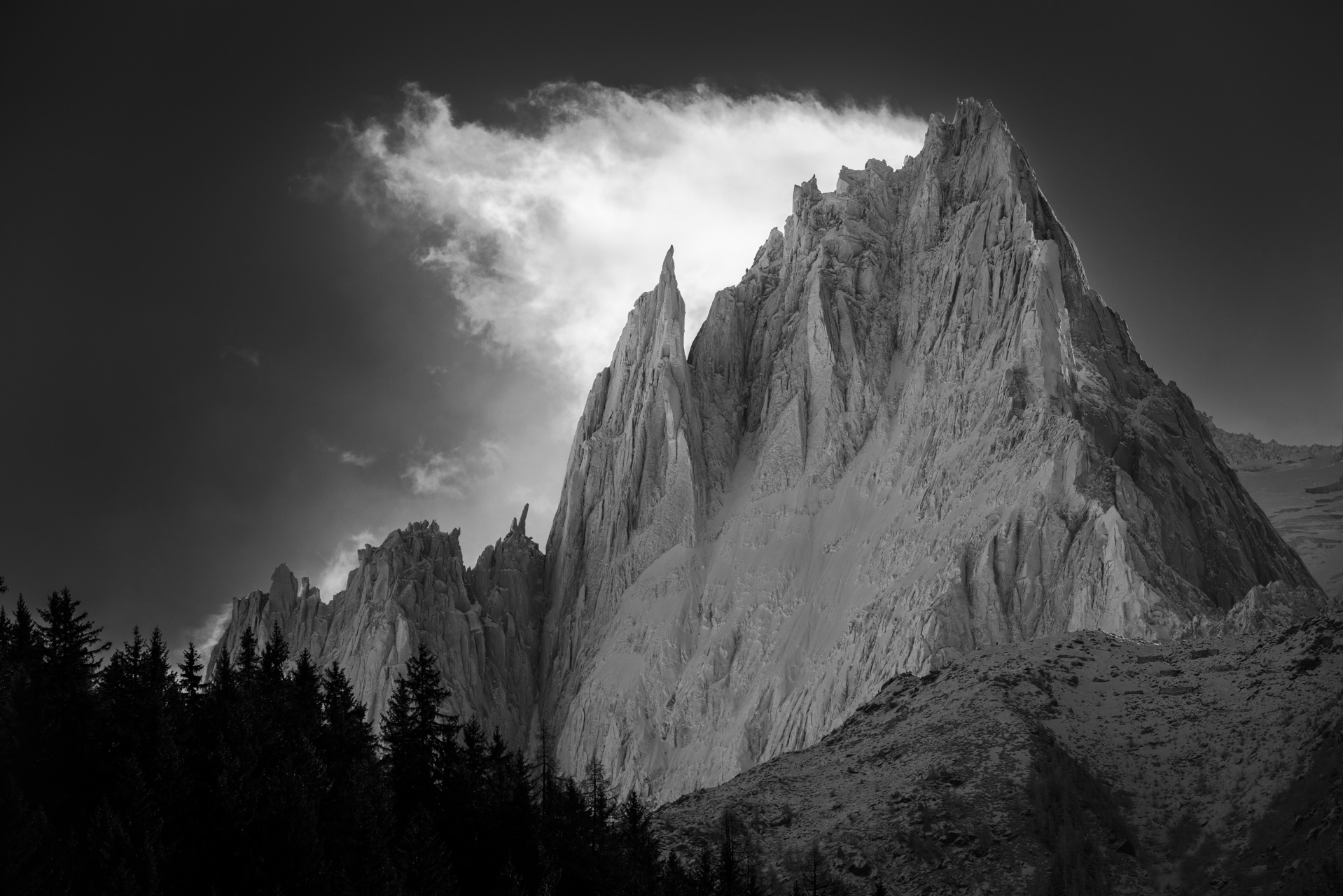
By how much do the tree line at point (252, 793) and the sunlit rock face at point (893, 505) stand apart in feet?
221

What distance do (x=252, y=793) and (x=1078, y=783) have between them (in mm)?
63841

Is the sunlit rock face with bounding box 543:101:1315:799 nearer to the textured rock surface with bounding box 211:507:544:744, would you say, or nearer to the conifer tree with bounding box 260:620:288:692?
the textured rock surface with bounding box 211:507:544:744

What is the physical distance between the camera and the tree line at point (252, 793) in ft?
182

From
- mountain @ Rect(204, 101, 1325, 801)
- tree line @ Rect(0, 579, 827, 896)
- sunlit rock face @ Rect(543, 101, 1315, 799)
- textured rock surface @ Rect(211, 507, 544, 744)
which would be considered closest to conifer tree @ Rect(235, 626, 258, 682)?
tree line @ Rect(0, 579, 827, 896)

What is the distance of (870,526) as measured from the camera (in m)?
170

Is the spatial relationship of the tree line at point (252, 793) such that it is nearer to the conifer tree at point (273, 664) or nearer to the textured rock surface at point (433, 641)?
the conifer tree at point (273, 664)

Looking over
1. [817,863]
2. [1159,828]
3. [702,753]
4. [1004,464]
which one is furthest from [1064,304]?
[817,863]

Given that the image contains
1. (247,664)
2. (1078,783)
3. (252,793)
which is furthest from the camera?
(1078,783)

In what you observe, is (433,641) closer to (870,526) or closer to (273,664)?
(870,526)

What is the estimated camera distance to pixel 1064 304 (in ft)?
547

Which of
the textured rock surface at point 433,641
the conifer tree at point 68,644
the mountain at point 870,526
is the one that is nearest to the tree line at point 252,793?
the conifer tree at point 68,644

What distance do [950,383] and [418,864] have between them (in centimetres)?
11864

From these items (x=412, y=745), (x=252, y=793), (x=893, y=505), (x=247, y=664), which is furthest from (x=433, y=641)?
(x=252, y=793)

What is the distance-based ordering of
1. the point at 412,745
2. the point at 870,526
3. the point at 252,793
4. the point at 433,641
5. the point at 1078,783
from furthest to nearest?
the point at 433,641
the point at 870,526
the point at 1078,783
the point at 412,745
the point at 252,793
